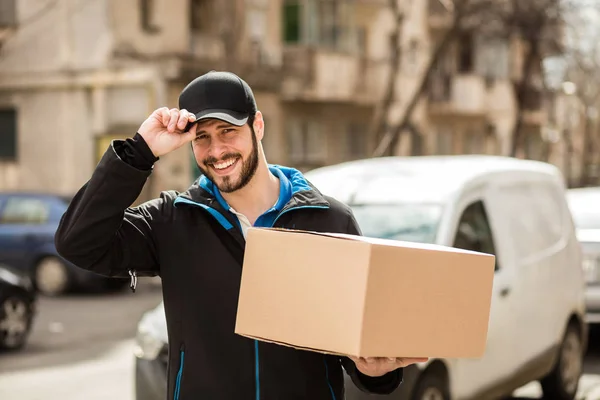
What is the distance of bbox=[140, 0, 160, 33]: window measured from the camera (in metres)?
26.3

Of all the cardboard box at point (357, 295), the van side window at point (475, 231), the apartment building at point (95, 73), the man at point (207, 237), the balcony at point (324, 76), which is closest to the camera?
the cardboard box at point (357, 295)

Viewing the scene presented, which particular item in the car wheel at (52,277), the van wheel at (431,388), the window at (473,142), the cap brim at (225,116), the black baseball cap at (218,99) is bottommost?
the window at (473,142)

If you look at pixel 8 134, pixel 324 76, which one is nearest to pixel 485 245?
pixel 8 134

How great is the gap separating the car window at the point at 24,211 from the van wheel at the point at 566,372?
36.4 ft

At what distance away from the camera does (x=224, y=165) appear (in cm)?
342

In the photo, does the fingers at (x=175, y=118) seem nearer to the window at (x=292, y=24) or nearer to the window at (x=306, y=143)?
the window at (x=306, y=143)

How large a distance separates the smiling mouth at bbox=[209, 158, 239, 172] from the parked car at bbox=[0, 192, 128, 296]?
14471 millimetres

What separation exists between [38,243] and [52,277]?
1.91ft

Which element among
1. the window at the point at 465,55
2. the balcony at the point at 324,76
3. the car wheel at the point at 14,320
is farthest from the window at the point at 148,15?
the window at the point at 465,55

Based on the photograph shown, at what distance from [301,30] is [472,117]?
50.5 ft

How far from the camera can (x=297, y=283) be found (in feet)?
10.5

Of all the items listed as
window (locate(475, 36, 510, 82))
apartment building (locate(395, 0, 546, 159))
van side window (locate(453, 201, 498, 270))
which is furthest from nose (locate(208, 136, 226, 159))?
window (locate(475, 36, 510, 82))

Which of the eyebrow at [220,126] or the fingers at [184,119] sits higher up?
the fingers at [184,119]

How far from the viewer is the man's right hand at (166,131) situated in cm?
332
